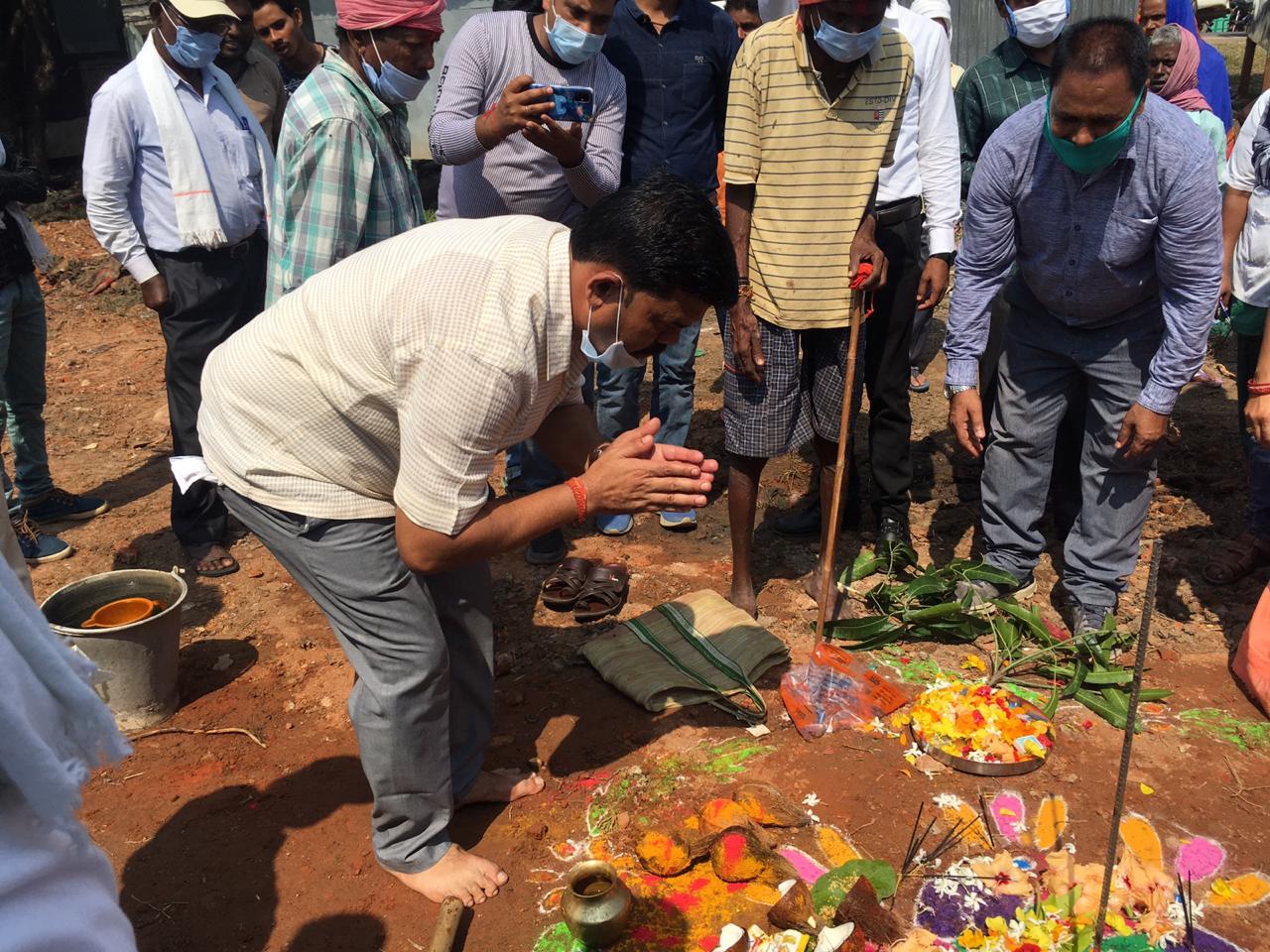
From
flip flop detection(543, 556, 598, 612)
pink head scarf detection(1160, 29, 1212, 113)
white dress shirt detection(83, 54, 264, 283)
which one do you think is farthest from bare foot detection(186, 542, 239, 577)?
pink head scarf detection(1160, 29, 1212, 113)

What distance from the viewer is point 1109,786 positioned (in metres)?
3.31

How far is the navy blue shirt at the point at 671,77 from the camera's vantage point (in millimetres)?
4684

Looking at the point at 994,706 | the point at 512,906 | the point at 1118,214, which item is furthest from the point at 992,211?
the point at 512,906

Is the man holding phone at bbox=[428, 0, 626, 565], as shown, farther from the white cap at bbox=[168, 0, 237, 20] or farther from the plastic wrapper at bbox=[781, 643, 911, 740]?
the plastic wrapper at bbox=[781, 643, 911, 740]

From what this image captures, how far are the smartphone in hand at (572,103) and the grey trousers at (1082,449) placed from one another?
1967mm

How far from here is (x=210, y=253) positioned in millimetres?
4660

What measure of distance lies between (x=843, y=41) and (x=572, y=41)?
117 centimetres

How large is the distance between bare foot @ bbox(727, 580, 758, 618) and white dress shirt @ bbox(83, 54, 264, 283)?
9.38 ft

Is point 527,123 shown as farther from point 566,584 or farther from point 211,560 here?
point 211,560

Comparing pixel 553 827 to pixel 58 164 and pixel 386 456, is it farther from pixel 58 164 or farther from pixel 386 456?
pixel 58 164

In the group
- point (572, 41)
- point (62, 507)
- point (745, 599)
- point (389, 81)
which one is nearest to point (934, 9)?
point (572, 41)

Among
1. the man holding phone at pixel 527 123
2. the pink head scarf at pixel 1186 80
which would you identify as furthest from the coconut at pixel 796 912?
the pink head scarf at pixel 1186 80

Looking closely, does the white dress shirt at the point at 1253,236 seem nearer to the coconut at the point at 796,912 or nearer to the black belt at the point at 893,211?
the black belt at the point at 893,211

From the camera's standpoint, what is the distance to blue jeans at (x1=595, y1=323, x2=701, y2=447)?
4.89 m
